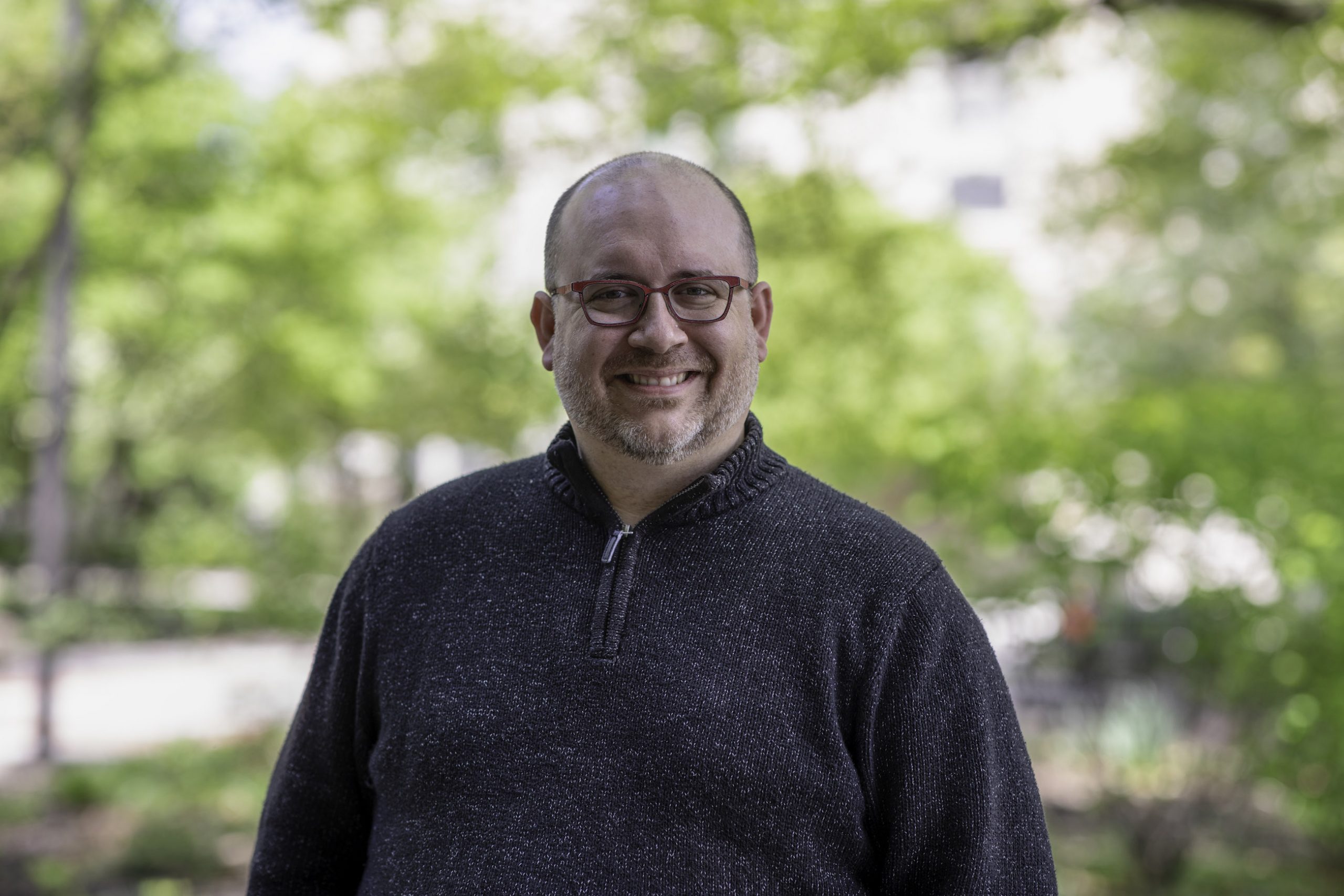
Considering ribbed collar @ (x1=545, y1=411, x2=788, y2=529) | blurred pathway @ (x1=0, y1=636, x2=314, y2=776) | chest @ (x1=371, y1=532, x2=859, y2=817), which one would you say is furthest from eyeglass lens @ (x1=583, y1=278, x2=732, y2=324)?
blurred pathway @ (x1=0, y1=636, x2=314, y2=776)

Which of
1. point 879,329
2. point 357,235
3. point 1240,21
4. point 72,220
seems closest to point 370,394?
point 357,235

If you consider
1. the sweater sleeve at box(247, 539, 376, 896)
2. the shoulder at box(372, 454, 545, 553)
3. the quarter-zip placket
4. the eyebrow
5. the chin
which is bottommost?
the sweater sleeve at box(247, 539, 376, 896)

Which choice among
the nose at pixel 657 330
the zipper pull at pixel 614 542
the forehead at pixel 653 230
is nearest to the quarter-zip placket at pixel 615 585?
the zipper pull at pixel 614 542

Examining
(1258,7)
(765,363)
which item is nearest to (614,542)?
(1258,7)

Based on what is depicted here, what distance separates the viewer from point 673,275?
6.08 feet

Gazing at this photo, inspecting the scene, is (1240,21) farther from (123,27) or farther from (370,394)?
(370,394)

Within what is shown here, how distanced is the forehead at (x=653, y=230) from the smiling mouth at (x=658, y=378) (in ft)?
0.49

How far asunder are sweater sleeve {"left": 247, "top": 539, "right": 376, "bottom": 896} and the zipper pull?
0.45 m

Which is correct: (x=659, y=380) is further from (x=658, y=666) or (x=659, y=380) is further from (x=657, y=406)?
(x=658, y=666)

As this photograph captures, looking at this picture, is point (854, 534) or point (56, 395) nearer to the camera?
point (854, 534)

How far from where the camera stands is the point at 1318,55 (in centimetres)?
724

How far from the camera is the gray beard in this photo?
1.88 meters

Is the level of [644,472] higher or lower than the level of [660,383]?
lower

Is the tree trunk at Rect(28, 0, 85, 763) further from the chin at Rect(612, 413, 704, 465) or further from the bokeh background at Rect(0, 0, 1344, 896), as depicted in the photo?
the chin at Rect(612, 413, 704, 465)
